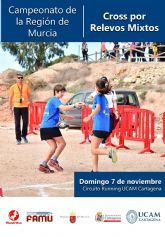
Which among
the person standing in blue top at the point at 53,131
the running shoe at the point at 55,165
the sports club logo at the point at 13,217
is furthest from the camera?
the person standing in blue top at the point at 53,131

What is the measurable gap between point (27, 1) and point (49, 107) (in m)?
1.92

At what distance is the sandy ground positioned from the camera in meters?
8.48

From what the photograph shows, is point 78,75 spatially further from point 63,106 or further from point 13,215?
point 13,215

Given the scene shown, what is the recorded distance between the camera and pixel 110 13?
7.98 m

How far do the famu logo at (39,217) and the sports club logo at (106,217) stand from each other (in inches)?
17.5

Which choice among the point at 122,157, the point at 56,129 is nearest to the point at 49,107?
the point at 56,129

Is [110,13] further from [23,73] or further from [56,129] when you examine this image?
[56,129]

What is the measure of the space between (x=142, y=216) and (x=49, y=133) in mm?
2387

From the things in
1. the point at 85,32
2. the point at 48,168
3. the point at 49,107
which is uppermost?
the point at 85,32

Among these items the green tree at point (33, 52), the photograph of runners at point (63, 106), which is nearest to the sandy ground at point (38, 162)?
the photograph of runners at point (63, 106)

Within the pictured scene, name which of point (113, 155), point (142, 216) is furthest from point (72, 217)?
point (113, 155)

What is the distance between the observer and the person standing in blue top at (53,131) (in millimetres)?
9148

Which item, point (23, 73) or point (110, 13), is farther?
point (23, 73)

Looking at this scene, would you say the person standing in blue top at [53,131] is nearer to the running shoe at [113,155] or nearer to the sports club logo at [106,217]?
the running shoe at [113,155]
